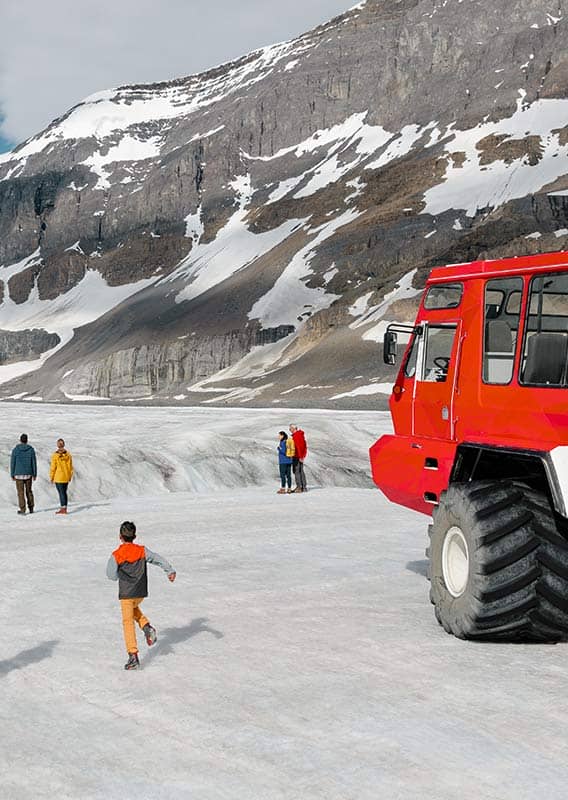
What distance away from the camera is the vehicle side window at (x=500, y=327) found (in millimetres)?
8523

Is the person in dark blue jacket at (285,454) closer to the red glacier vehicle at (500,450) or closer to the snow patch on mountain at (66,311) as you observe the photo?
the red glacier vehicle at (500,450)

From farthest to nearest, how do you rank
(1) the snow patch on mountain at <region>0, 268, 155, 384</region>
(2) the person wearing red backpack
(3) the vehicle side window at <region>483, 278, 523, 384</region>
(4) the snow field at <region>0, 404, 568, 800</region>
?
1. (1) the snow patch on mountain at <region>0, 268, 155, 384</region>
2. (2) the person wearing red backpack
3. (3) the vehicle side window at <region>483, 278, 523, 384</region>
4. (4) the snow field at <region>0, 404, 568, 800</region>

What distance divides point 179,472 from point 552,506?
21.2m

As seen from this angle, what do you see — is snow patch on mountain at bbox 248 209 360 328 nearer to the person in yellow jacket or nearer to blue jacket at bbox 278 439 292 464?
blue jacket at bbox 278 439 292 464

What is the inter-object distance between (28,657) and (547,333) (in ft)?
18.5

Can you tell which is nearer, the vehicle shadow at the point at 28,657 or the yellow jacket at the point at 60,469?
the vehicle shadow at the point at 28,657

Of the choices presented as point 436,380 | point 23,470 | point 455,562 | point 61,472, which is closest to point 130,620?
point 455,562

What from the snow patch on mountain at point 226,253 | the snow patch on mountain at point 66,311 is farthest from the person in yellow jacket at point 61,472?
the snow patch on mountain at point 66,311

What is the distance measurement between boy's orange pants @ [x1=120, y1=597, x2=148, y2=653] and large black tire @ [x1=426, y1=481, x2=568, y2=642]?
9.75ft

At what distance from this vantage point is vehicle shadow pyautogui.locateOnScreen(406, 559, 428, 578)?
1241cm

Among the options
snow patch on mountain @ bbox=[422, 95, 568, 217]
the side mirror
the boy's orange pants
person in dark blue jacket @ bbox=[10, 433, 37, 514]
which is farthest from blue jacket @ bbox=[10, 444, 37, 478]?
snow patch on mountain @ bbox=[422, 95, 568, 217]

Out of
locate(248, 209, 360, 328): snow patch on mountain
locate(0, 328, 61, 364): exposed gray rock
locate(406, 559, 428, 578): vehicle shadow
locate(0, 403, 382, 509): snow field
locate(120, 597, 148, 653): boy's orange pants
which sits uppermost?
locate(248, 209, 360, 328): snow patch on mountain

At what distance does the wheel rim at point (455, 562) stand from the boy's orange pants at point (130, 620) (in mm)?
2923

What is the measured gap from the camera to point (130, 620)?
27.0 feet
